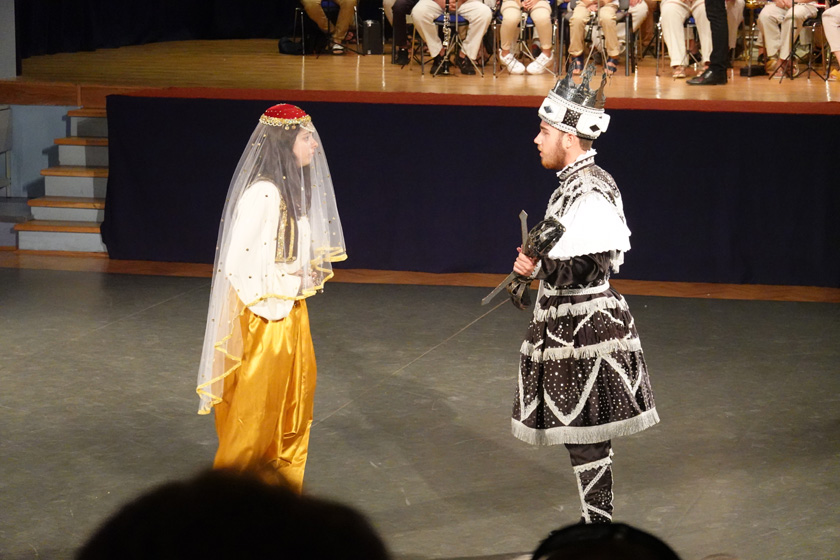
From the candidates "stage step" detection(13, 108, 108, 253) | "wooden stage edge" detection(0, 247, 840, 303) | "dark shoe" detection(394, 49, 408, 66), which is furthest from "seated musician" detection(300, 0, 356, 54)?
"wooden stage edge" detection(0, 247, 840, 303)

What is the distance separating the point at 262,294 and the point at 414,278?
4.21 m

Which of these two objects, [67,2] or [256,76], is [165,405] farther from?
[67,2]

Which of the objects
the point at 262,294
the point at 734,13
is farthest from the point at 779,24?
the point at 262,294

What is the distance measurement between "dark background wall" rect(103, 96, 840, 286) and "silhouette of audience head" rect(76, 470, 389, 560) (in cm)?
693

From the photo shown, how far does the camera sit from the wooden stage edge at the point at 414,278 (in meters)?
7.41

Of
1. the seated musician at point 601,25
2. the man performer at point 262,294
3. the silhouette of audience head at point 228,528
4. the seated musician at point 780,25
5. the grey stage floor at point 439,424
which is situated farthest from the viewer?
the seated musician at point 601,25

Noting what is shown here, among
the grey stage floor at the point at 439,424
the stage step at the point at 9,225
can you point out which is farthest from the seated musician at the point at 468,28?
the stage step at the point at 9,225

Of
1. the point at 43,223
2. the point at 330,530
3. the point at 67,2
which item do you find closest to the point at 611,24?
the point at 43,223

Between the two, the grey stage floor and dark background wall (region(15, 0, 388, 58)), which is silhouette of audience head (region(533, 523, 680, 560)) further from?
dark background wall (region(15, 0, 388, 58))

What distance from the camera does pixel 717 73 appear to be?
9.19 metres

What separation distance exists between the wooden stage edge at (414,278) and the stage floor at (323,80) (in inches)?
49.1

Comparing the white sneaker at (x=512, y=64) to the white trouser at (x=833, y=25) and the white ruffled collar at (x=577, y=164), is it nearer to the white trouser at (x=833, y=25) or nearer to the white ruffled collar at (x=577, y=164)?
the white trouser at (x=833, y=25)

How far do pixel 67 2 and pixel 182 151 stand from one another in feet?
17.9

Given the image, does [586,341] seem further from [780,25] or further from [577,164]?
[780,25]
